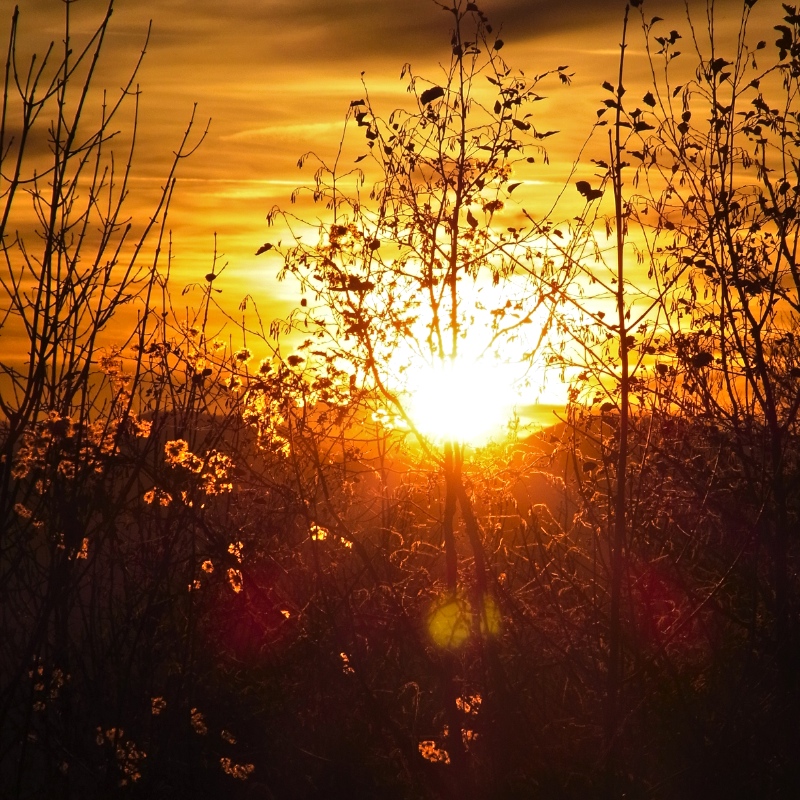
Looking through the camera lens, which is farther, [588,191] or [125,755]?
[125,755]

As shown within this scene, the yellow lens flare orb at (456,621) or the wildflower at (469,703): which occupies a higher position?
the yellow lens flare orb at (456,621)

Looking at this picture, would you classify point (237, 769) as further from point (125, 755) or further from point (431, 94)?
point (431, 94)

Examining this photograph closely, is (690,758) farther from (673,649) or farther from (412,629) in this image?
(412,629)

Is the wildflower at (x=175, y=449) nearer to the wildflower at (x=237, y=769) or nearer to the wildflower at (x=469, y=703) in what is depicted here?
the wildflower at (x=237, y=769)

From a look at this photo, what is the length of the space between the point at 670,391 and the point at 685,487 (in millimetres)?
808

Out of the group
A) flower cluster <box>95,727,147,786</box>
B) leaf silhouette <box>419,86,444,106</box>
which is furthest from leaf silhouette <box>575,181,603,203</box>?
flower cluster <box>95,727,147,786</box>

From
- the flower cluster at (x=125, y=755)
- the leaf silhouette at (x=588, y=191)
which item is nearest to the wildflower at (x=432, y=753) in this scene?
the flower cluster at (x=125, y=755)

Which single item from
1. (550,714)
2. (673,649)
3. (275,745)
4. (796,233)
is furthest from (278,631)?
(796,233)

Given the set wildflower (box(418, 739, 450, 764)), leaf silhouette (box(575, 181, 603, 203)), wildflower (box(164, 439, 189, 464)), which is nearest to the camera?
leaf silhouette (box(575, 181, 603, 203))

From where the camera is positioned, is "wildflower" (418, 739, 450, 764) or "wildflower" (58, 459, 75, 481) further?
"wildflower" (418, 739, 450, 764)

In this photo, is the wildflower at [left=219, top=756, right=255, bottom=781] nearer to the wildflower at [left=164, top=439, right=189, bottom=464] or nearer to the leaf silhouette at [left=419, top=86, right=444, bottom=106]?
the wildflower at [left=164, top=439, right=189, bottom=464]

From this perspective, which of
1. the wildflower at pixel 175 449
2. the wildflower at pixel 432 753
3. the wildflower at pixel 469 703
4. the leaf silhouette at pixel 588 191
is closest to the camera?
the leaf silhouette at pixel 588 191

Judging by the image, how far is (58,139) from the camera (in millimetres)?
3473

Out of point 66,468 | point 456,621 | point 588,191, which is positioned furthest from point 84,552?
point 588,191
